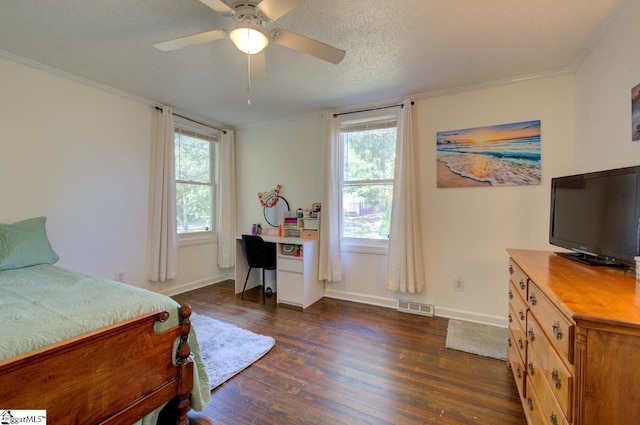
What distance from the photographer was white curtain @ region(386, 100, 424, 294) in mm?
2988

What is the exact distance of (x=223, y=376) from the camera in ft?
6.29

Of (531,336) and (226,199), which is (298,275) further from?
(531,336)

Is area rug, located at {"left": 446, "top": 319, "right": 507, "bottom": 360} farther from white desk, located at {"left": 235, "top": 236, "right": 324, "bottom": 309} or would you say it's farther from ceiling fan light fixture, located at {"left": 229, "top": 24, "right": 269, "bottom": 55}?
ceiling fan light fixture, located at {"left": 229, "top": 24, "right": 269, "bottom": 55}

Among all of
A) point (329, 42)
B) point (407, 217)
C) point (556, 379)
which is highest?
point (329, 42)

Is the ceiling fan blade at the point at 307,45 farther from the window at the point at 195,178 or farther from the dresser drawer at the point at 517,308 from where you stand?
the window at the point at 195,178

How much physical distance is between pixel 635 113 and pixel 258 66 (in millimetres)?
2337

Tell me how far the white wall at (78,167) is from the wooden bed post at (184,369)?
2154 millimetres

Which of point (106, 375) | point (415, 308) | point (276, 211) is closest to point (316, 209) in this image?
point (276, 211)

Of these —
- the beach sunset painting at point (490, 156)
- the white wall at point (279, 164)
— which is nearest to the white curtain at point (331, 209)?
the white wall at point (279, 164)

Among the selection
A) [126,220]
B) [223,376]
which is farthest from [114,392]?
[126,220]

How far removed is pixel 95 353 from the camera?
1134mm

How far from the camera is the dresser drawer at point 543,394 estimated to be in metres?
1.01

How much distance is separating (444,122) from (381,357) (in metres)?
2.40

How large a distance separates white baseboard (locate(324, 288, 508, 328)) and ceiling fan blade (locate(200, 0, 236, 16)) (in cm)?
305
